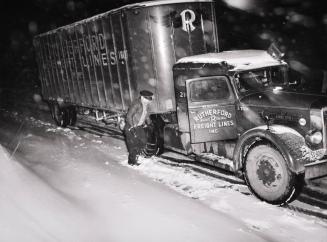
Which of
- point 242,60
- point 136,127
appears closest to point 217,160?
point 242,60

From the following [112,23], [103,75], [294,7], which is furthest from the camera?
[294,7]

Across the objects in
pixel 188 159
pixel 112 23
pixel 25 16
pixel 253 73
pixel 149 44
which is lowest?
pixel 188 159

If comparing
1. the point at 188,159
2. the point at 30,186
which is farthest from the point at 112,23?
the point at 30,186

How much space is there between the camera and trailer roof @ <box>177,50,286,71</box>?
247 inches

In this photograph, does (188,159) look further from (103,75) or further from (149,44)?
(103,75)

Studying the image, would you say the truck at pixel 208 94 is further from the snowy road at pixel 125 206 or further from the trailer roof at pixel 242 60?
the snowy road at pixel 125 206

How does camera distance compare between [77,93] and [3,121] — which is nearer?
[77,93]

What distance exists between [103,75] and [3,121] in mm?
8113

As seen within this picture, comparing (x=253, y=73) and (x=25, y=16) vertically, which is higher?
(x=25, y=16)

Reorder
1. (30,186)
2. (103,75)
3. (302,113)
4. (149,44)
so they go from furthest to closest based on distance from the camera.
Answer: (103,75), (149,44), (30,186), (302,113)

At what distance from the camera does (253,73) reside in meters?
6.30

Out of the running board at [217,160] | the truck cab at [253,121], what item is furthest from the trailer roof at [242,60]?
the running board at [217,160]

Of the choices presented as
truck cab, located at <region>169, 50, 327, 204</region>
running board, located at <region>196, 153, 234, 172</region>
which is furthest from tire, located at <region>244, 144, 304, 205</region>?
running board, located at <region>196, 153, 234, 172</region>

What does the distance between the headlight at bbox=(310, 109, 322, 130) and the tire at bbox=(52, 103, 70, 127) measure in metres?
9.99
